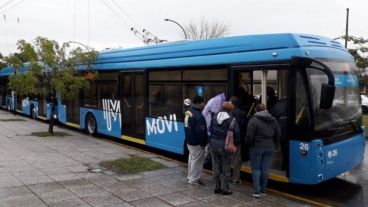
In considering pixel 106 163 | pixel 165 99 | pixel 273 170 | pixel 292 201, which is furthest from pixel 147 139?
pixel 292 201

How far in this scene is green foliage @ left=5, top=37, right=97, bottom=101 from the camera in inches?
587

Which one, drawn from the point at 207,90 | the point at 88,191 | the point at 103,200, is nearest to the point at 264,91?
the point at 207,90

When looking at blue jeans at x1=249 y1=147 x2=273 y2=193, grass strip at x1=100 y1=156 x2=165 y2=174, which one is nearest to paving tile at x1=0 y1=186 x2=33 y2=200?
grass strip at x1=100 y1=156 x2=165 y2=174

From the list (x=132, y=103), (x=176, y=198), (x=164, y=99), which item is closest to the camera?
(x=176, y=198)

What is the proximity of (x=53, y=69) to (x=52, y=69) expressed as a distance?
1.9 inches

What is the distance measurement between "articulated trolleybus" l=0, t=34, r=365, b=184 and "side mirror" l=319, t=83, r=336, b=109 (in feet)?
0.05

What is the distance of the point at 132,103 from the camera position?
41.9ft

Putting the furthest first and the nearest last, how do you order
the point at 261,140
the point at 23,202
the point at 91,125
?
the point at 91,125 < the point at 261,140 < the point at 23,202

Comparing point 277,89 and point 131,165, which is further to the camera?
point 131,165

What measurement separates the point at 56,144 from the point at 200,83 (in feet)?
18.0

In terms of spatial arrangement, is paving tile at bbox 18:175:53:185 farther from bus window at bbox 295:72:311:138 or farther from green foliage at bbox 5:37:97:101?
green foliage at bbox 5:37:97:101

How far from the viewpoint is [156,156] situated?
11.3m

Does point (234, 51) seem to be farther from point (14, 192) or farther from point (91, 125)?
point (91, 125)

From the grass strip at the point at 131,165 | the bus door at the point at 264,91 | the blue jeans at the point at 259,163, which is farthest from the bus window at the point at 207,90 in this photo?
the blue jeans at the point at 259,163
